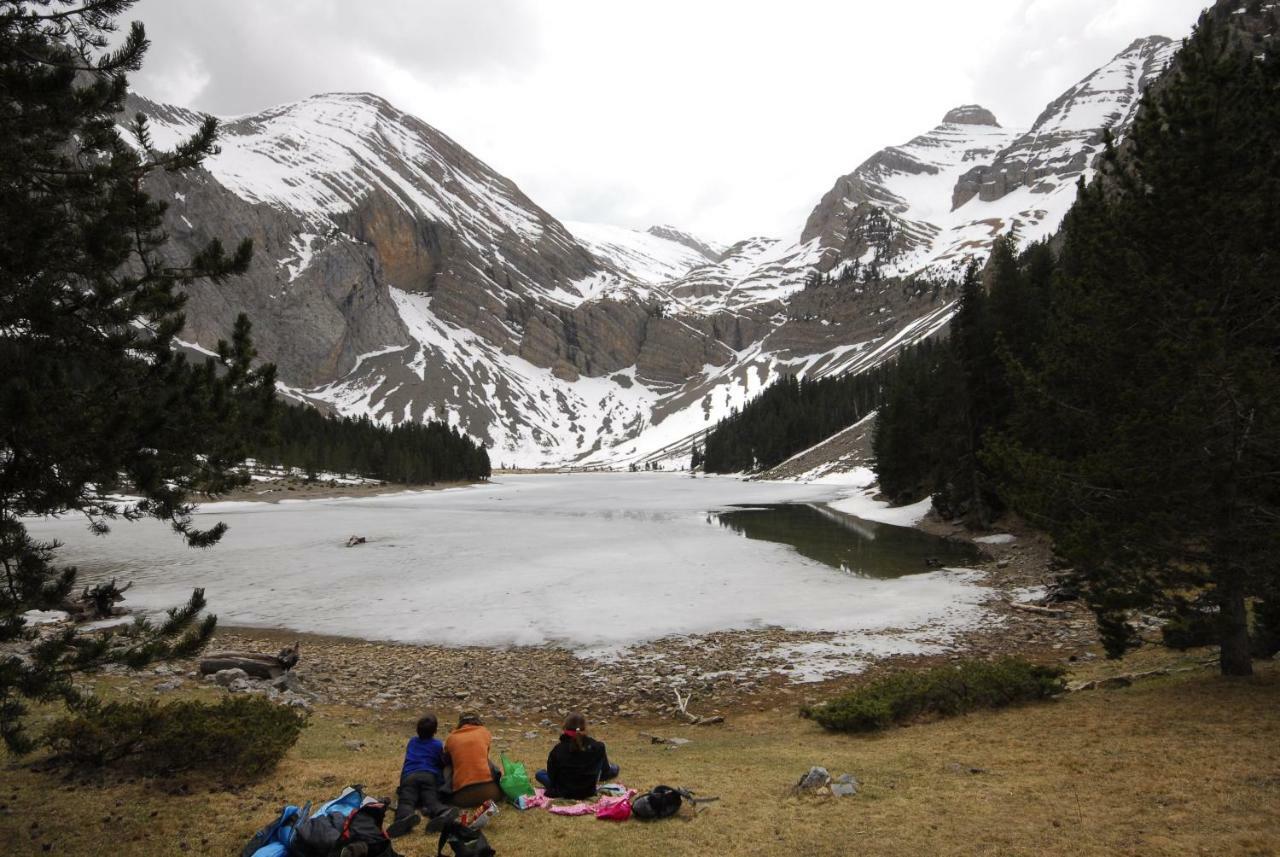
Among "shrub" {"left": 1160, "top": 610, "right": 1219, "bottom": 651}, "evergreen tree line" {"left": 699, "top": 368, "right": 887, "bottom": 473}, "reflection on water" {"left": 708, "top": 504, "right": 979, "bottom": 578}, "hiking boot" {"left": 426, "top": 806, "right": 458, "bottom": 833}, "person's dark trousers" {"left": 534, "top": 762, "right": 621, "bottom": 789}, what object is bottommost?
"reflection on water" {"left": 708, "top": 504, "right": 979, "bottom": 578}

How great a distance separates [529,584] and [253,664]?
12.8m

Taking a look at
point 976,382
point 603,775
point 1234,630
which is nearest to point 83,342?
point 603,775

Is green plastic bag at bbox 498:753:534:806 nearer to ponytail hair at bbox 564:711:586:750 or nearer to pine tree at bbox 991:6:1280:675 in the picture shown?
ponytail hair at bbox 564:711:586:750

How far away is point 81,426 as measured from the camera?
5703 mm

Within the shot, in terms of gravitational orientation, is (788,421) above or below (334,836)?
above

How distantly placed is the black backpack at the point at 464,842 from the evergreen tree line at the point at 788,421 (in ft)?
433

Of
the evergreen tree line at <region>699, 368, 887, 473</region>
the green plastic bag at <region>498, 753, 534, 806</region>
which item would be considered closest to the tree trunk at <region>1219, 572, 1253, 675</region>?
the green plastic bag at <region>498, 753, 534, 806</region>

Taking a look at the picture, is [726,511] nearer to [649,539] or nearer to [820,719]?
[649,539]

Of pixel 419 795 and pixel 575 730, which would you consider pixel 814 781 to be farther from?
pixel 419 795

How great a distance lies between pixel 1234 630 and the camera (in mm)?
10734

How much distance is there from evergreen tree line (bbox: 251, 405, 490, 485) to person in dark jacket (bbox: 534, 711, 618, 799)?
9099 centimetres

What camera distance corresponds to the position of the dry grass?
6574mm

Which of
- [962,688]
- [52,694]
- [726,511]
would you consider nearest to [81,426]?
[52,694]

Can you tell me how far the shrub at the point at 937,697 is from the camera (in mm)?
11805
